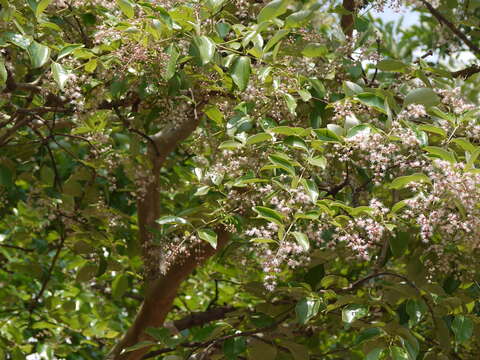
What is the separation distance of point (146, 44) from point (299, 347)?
101 centimetres

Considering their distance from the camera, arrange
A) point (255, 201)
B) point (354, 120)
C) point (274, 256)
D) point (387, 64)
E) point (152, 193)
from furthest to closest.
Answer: point (152, 193), point (387, 64), point (255, 201), point (354, 120), point (274, 256)

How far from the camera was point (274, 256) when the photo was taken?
1648 mm

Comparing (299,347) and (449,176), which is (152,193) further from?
(449,176)

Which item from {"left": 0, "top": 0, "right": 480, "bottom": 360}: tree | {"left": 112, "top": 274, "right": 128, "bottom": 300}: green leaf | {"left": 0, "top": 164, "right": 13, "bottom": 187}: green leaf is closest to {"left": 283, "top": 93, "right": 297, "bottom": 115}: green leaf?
{"left": 0, "top": 0, "right": 480, "bottom": 360}: tree

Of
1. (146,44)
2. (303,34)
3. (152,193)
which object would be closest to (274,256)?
(146,44)

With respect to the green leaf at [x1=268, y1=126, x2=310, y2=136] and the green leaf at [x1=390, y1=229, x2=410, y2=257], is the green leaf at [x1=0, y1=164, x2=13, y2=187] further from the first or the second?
the green leaf at [x1=390, y1=229, x2=410, y2=257]

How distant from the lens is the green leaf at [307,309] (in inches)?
78.8

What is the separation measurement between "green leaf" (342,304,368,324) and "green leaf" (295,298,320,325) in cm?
8

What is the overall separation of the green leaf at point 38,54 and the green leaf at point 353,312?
103cm

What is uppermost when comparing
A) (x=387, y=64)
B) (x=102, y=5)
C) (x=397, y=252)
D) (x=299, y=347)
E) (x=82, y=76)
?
(x=102, y=5)

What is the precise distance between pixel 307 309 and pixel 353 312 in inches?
5.0

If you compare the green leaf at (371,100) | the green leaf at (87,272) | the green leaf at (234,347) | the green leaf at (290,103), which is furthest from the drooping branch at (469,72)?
the green leaf at (87,272)

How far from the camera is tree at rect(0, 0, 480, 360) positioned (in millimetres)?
1854

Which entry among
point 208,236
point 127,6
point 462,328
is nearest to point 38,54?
point 127,6
